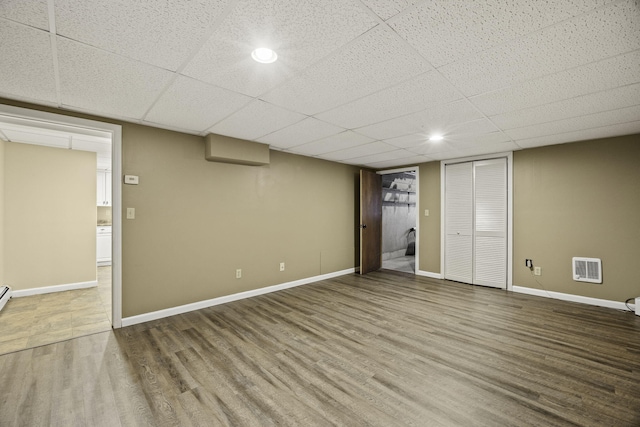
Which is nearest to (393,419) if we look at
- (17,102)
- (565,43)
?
(565,43)

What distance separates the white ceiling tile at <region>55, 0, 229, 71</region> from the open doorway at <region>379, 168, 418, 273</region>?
235 inches

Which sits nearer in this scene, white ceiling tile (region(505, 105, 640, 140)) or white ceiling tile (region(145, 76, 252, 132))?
white ceiling tile (region(145, 76, 252, 132))

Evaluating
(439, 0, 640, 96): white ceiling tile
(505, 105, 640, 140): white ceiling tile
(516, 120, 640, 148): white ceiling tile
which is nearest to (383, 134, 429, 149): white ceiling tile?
(505, 105, 640, 140): white ceiling tile

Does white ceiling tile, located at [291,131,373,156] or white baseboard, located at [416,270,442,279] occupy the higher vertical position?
white ceiling tile, located at [291,131,373,156]

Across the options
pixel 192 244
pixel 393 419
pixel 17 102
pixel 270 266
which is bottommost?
pixel 393 419

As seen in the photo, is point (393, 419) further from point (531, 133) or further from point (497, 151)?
point (497, 151)

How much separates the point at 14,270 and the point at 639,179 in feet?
29.0

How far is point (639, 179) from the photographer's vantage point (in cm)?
344

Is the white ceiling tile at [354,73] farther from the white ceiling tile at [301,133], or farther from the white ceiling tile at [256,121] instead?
the white ceiling tile at [301,133]

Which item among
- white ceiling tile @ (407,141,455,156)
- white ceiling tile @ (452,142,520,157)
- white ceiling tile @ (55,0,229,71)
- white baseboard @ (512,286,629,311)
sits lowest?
white baseboard @ (512,286,629,311)

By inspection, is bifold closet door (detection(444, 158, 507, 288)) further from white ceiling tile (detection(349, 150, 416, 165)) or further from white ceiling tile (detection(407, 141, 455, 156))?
white ceiling tile (detection(349, 150, 416, 165))

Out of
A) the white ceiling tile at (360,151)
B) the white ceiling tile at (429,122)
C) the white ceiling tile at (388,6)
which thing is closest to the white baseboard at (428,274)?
the white ceiling tile at (360,151)

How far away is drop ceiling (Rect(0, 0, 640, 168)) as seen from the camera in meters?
1.38

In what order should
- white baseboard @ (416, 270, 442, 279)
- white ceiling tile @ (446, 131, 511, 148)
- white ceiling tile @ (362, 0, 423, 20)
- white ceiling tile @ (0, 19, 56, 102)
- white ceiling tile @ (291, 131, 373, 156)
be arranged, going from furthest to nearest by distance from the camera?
white baseboard @ (416, 270, 442, 279) → white ceiling tile @ (291, 131, 373, 156) → white ceiling tile @ (446, 131, 511, 148) → white ceiling tile @ (0, 19, 56, 102) → white ceiling tile @ (362, 0, 423, 20)
